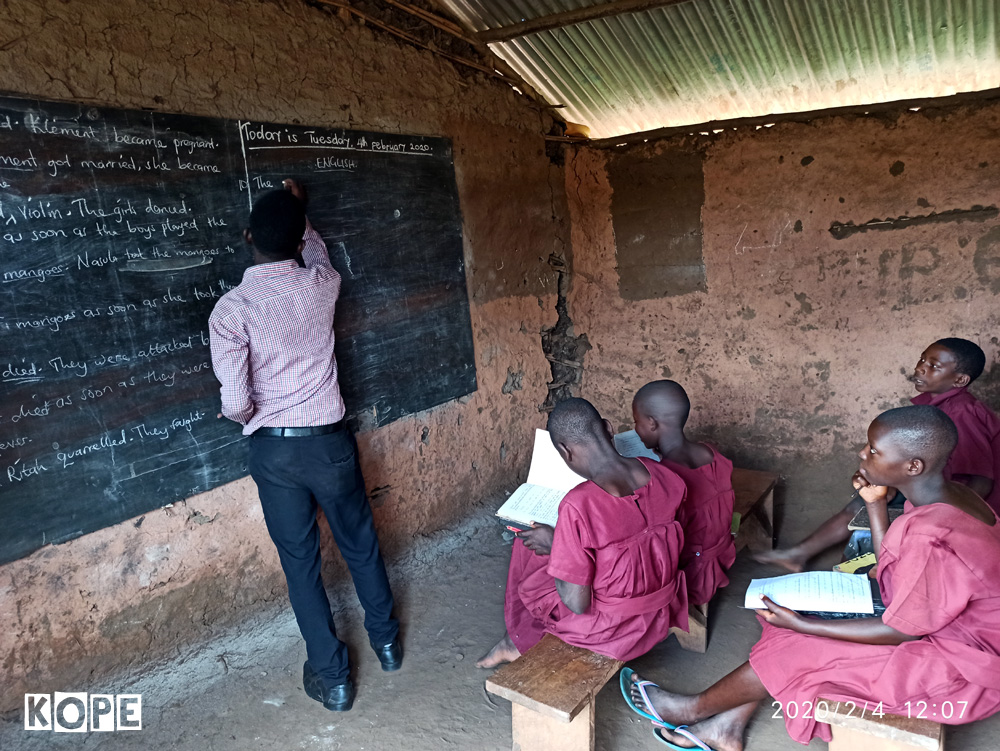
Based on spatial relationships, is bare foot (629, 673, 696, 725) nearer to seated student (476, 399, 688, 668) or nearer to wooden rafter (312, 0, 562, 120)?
seated student (476, 399, 688, 668)

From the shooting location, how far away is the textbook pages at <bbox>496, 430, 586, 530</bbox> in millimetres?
2420

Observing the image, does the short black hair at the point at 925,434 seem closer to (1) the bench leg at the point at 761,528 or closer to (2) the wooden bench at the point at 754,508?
(2) the wooden bench at the point at 754,508

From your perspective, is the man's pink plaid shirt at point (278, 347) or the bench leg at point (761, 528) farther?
the bench leg at point (761, 528)

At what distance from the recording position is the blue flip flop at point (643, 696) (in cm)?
230

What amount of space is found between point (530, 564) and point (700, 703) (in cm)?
72

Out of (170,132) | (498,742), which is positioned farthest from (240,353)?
(498,742)

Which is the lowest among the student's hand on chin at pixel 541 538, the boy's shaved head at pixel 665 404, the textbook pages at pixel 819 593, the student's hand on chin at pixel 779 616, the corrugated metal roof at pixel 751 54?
the student's hand on chin at pixel 779 616

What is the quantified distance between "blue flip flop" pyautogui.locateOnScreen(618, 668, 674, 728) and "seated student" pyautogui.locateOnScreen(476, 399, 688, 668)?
0.75 ft

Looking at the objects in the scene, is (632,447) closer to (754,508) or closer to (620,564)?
(620,564)

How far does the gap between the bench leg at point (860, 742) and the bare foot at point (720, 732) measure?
0.33 metres

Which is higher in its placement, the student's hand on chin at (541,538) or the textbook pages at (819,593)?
the student's hand on chin at (541,538)

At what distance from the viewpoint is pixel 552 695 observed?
192 centimetres

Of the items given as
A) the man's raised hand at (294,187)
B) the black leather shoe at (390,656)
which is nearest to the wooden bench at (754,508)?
the black leather shoe at (390,656)

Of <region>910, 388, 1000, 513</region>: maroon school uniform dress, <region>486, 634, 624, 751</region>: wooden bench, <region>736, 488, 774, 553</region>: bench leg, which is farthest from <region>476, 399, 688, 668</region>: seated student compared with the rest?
<region>910, 388, 1000, 513</region>: maroon school uniform dress
